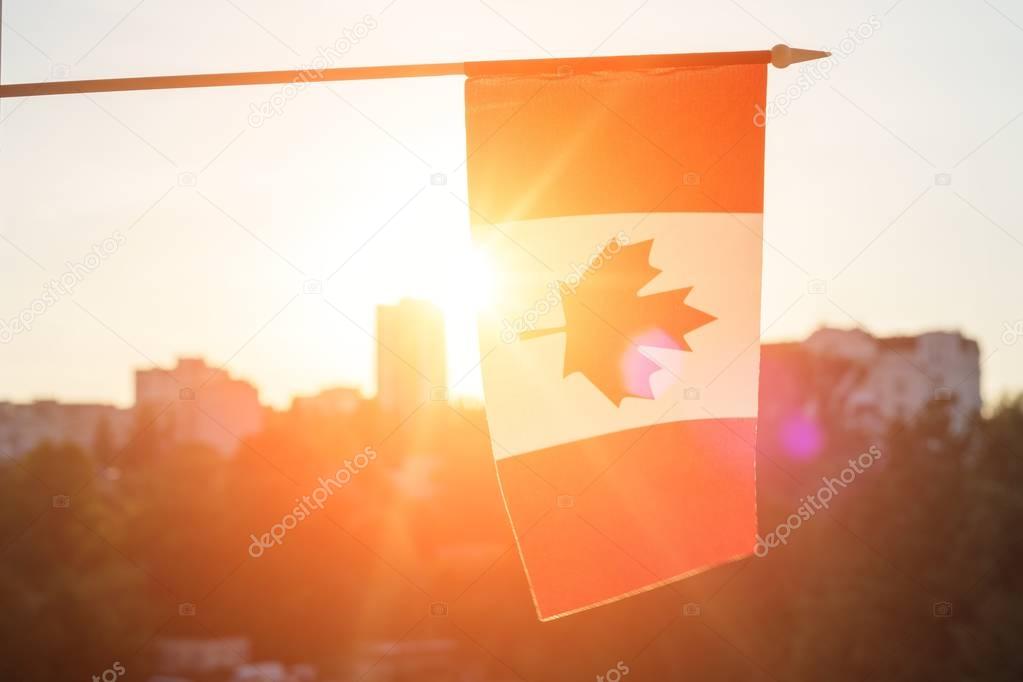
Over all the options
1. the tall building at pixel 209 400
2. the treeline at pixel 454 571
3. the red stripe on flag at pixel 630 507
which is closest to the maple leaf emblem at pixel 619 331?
the red stripe on flag at pixel 630 507

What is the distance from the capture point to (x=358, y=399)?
354 ft

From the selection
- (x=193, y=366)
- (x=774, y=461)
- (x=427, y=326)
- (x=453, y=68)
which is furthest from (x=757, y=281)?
(x=193, y=366)

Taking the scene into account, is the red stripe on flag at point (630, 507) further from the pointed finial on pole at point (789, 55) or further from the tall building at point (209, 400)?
the tall building at point (209, 400)

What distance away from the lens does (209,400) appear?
107812mm

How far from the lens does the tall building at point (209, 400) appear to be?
334 feet

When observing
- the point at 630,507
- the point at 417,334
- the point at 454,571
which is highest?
the point at 417,334

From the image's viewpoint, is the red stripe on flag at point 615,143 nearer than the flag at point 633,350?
No

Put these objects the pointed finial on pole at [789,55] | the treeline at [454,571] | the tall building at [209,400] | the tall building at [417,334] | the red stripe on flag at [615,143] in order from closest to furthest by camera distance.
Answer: the pointed finial on pole at [789,55] → the red stripe on flag at [615,143] → the treeline at [454,571] → the tall building at [417,334] → the tall building at [209,400]

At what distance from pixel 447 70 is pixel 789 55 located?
1.55 metres

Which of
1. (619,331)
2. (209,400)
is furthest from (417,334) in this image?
(619,331)

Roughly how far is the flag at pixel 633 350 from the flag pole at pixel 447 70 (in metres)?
0.07

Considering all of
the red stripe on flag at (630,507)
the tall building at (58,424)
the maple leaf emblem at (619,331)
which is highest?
the tall building at (58,424)

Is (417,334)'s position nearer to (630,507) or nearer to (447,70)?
(447,70)

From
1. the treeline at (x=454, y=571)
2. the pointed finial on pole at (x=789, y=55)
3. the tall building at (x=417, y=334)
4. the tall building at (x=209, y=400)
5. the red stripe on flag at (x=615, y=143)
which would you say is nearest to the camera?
the pointed finial on pole at (x=789, y=55)
